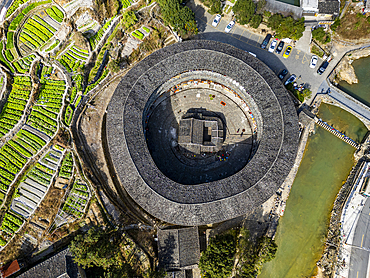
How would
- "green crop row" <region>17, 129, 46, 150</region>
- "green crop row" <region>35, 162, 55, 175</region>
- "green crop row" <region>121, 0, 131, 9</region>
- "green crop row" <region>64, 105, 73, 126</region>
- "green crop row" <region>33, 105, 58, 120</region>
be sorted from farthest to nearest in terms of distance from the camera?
"green crop row" <region>121, 0, 131, 9</region>
"green crop row" <region>33, 105, 58, 120</region>
"green crop row" <region>64, 105, 73, 126</region>
"green crop row" <region>17, 129, 46, 150</region>
"green crop row" <region>35, 162, 55, 175</region>

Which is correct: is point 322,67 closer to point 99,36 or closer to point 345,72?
point 345,72

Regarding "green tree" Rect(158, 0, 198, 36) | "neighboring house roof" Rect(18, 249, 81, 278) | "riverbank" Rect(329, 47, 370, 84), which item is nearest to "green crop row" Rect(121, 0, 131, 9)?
"green tree" Rect(158, 0, 198, 36)

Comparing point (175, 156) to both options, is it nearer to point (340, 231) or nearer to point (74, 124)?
point (74, 124)

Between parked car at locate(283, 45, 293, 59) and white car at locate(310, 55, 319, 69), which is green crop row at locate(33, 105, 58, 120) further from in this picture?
white car at locate(310, 55, 319, 69)

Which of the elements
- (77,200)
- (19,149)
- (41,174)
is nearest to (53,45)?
(19,149)

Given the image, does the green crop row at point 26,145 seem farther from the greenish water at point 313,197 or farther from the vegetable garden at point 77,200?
the greenish water at point 313,197

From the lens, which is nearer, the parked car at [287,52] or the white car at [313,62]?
the white car at [313,62]

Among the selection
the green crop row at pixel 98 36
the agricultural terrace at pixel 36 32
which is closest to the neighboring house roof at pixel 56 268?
the green crop row at pixel 98 36
